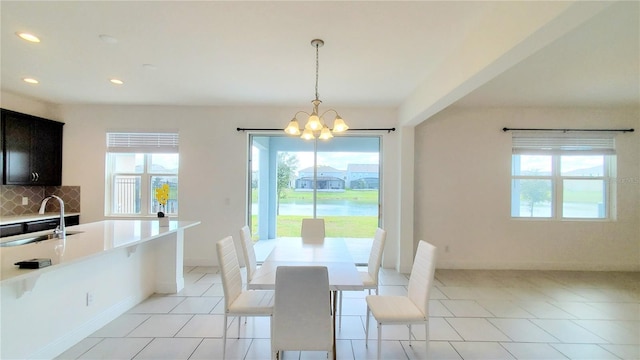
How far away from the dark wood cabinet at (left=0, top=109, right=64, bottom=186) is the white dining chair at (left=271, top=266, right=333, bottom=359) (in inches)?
179

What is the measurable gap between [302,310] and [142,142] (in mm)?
4327

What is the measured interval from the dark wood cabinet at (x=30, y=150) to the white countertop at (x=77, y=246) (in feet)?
6.84

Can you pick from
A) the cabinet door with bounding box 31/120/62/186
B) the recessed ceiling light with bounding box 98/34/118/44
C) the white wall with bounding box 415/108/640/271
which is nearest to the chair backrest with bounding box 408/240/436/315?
the white wall with bounding box 415/108/640/271

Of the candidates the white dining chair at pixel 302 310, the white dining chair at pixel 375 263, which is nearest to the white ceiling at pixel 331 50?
the white dining chair at pixel 375 263

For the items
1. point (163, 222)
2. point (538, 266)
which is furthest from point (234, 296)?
point (538, 266)

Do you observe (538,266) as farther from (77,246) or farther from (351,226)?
(77,246)

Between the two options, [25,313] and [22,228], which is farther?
[22,228]

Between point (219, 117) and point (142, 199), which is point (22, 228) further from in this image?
point (219, 117)

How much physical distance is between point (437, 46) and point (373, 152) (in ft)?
7.94

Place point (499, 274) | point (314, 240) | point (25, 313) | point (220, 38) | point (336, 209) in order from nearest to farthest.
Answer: point (25, 313) < point (220, 38) < point (314, 240) < point (499, 274) < point (336, 209)

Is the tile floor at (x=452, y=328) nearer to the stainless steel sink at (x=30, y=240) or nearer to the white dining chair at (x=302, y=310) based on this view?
the white dining chair at (x=302, y=310)

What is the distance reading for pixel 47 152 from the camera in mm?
4289

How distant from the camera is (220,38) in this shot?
240 centimetres

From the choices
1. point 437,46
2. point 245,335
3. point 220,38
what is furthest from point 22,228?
point 437,46
